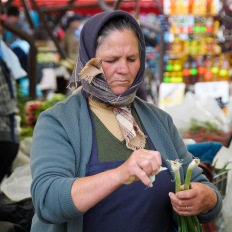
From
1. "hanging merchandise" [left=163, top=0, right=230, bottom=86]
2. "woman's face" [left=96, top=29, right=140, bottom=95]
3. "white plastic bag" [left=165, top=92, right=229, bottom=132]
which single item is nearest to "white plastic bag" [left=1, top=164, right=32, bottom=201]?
"woman's face" [left=96, top=29, right=140, bottom=95]

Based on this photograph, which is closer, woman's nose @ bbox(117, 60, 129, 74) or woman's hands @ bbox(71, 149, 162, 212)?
woman's hands @ bbox(71, 149, 162, 212)

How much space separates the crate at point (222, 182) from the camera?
11.6 ft

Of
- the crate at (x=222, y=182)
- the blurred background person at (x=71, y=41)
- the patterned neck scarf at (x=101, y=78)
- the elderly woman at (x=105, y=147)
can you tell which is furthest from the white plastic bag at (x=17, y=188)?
the blurred background person at (x=71, y=41)

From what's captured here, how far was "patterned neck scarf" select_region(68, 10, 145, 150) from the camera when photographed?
2.27 meters

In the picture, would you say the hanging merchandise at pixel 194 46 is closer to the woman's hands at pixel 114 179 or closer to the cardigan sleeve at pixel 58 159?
the cardigan sleeve at pixel 58 159

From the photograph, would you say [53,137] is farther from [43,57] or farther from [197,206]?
[43,57]

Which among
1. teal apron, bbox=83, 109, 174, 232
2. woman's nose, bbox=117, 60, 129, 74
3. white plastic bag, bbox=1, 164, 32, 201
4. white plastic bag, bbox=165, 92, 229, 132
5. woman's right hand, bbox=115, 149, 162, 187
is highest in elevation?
woman's nose, bbox=117, 60, 129, 74

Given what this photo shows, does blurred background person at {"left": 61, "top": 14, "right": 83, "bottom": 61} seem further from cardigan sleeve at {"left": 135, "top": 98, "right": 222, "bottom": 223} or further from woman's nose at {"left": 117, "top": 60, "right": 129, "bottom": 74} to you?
woman's nose at {"left": 117, "top": 60, "right": 129, "bottom": 74}

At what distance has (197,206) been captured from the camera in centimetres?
224

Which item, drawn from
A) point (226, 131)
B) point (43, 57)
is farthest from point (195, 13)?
point (226, 131)

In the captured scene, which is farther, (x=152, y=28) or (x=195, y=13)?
(x=195, y=13)

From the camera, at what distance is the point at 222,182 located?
3604 millimetres

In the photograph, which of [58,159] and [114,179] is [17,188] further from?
[114,179]

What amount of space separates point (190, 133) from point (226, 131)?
330 mm
